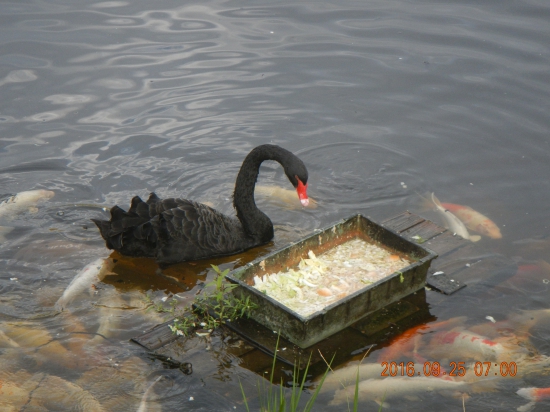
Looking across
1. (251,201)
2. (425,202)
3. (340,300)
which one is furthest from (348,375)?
(425,202)

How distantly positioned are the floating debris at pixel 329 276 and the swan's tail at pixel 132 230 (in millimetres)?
1257

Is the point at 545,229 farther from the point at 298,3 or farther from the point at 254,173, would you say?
the point at 298,3

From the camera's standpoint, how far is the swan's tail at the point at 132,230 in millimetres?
5945

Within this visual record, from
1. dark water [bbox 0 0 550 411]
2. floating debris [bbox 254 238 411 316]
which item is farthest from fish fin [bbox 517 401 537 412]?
floating debris [bbox 254 238 411 316]

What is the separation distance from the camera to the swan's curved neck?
252 inches

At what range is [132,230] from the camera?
6000mm

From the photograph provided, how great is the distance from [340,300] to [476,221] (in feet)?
7.76

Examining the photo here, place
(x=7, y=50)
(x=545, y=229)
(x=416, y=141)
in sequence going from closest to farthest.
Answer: (x=545, y=229) < (x=416, y=141) < (x=7, y=50)

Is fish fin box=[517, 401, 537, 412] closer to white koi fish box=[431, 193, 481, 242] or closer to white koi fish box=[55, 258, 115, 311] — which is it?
white koi fish box=[431, 193, 481, 242]

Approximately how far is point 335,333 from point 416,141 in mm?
3827

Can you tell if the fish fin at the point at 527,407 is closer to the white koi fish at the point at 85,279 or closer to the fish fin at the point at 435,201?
the fish fin at the point at 435,201

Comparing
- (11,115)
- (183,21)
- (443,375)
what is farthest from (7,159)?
(443,375)

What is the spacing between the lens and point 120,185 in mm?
7371
